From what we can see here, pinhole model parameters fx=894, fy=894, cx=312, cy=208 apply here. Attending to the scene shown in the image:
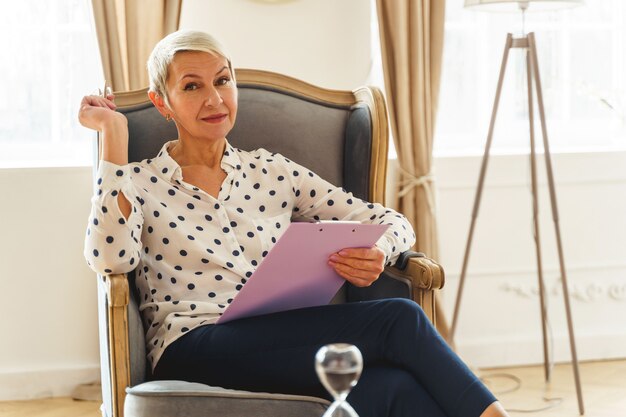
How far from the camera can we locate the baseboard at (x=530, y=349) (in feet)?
11.9

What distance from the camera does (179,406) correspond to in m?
1.78

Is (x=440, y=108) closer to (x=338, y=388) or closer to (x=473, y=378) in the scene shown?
(x=473, y=378)

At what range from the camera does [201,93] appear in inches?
88.6

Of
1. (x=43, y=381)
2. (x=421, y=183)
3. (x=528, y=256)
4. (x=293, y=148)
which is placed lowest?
(x=43, y=381)

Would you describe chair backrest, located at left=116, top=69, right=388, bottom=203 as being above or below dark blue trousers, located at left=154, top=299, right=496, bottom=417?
above

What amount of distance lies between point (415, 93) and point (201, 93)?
4.41 ft

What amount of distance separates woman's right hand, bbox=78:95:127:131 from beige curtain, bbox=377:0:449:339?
4.69ft

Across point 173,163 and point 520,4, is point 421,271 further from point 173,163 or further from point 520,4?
point 520,4

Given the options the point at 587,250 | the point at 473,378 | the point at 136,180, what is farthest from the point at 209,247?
the point at 587,250

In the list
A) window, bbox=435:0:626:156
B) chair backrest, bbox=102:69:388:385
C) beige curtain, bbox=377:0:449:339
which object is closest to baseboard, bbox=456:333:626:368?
beige curtain, bbox=377:0:449:339

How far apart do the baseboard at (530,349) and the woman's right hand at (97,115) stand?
195 centimetres

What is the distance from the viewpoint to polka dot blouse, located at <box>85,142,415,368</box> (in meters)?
2.07

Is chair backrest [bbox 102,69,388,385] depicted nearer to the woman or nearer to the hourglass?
the woman

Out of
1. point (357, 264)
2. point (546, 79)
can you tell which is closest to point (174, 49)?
point (357, 264)
